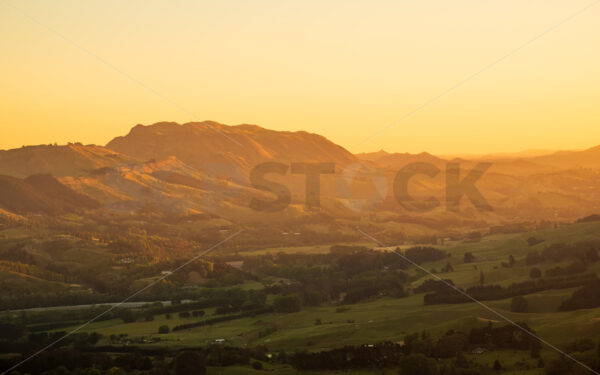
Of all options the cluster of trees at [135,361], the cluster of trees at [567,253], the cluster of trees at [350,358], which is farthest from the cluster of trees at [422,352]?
the cluster of trees at [567,253]

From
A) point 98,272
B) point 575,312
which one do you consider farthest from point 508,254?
point 98,272

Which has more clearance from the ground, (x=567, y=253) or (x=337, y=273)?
(x=567, y=253)

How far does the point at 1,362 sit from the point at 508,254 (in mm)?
115339

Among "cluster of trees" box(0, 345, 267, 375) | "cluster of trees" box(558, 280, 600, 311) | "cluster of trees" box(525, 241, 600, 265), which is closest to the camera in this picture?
"cluster of trees" box(0, 345, 267, 375)

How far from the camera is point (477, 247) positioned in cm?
18662

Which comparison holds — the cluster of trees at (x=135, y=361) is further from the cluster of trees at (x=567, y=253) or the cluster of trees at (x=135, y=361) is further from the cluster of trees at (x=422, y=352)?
the cluster of trees at (x=567, y=253)

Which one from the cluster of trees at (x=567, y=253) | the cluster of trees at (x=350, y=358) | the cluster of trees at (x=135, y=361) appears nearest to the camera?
the cluster of trees at (x=135, y=361)

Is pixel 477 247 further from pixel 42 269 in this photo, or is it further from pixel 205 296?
pixel 42 269

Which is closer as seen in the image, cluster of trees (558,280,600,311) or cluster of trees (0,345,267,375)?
cluster of trees (0,345,267,375)

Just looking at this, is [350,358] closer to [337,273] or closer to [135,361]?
[135,361]

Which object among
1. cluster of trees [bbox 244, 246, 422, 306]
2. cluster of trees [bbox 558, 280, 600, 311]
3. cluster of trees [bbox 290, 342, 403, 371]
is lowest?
cluster of trees [bbox 290, 342, 403, 371]

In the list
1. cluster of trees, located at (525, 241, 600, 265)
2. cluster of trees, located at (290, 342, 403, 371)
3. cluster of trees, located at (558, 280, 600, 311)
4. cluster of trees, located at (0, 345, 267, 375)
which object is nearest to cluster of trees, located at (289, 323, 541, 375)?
cluster of trees, located at (290, 342, 403, 371)

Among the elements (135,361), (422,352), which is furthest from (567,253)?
(135,361)

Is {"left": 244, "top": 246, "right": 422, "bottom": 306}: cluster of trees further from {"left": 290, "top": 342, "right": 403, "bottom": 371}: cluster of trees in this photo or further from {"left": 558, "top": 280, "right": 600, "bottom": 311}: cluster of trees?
{"left": 290, "top": 342, "right": 403, "bottom": 371}: cluster of trees
